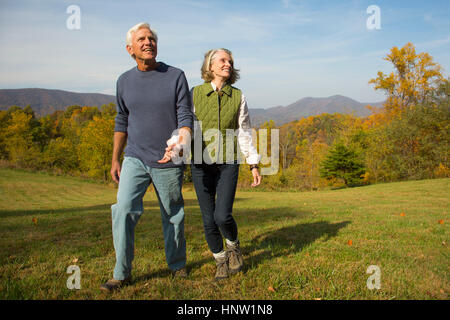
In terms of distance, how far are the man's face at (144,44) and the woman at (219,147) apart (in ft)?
2.03

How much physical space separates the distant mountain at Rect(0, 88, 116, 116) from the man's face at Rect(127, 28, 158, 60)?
73.2 metres

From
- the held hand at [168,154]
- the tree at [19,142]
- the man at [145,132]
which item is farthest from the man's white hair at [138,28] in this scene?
the tree at [19,142]

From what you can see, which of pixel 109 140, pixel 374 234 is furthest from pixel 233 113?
pixel 109 140

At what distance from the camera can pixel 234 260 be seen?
3.29 m

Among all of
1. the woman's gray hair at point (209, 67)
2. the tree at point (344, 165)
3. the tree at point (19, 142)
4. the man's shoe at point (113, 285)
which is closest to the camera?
the man's shoe at point (113, 285)

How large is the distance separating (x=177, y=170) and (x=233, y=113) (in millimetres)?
858

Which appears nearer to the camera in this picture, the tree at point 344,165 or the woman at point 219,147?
the woman at point 219,147

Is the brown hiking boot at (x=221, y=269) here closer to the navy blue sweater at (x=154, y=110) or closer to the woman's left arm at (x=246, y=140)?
the woman's left arm at (x=246, y=140)

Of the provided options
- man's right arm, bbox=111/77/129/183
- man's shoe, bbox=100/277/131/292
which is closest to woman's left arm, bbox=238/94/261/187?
man's right arm, bbox=111/77/129/183

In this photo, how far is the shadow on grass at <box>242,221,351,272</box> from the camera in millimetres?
3910

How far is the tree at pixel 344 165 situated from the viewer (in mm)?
29797

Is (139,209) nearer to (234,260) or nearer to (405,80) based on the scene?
(234,260)

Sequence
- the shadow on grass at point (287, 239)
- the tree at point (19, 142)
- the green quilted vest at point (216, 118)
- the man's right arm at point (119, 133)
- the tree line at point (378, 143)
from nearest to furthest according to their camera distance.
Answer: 1. the man's right arm at point (119, 133)
2. the green quilted vest at point (216, 118)
3. the shadow on grass at point (287, 239)
4. the tree line at point (378, 143)
5. the tree at point (19, 142)

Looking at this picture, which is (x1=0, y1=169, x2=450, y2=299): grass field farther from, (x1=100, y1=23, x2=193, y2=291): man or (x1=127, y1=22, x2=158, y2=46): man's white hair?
(x1=127, y1=22, x2=158, y2=46): man's white hair
